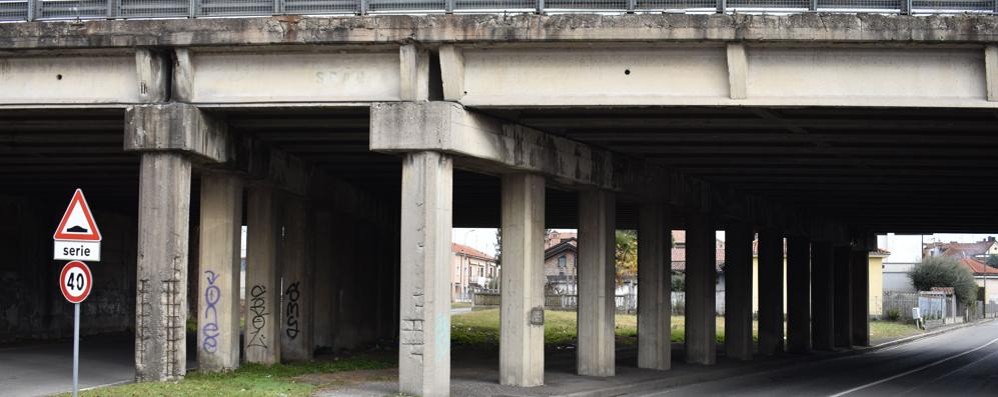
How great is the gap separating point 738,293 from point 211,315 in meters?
18.1

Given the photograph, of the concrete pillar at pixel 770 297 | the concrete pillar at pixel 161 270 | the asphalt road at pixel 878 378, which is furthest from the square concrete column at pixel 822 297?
the concrete pillar at pixel 161 270

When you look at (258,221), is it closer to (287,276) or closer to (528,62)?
(287,276)

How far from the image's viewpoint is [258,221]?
24.7 meters

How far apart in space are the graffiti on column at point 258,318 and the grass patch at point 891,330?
40758mm

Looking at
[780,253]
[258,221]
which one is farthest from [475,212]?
[258,221]

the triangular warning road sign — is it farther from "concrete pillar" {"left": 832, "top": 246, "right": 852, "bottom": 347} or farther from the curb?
"concrete pillar" {"left": 832, "top": 246, "right": 852, "bottom": 347}

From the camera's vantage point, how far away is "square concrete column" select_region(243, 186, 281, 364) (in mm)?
24391

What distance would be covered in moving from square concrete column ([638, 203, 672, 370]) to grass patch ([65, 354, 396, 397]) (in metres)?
6.54

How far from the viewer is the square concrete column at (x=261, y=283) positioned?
2439 centimetres

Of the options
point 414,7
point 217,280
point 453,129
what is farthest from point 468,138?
point 217,280

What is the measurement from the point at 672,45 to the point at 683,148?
21.4 feet

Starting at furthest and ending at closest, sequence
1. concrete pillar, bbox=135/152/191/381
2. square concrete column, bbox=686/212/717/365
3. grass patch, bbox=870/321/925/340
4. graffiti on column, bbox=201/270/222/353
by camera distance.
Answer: grass patch, bbox=870/321/925/340, square concrete column, bbox=686/212/717/365, graffiti on column, bbox=201/270/222/353, concrete pillar, bbox=135/152/191/381

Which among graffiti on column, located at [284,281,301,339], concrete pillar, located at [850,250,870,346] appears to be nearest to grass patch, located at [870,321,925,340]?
concrete pillar, located at [850,250,870,346]

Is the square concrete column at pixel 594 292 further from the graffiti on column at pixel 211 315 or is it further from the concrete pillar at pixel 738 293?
the concrete pillar at pixel 738 293
